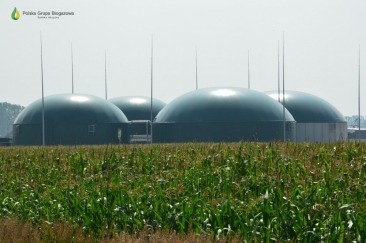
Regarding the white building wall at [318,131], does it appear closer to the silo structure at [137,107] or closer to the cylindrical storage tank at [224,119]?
the cylindrical storage tank at [224,119]

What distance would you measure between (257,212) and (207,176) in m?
6.52

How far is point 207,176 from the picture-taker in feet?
74.1

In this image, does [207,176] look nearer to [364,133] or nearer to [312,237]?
[312,237]

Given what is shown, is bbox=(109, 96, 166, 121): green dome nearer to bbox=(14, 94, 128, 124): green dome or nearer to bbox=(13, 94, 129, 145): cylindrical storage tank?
bbox=(14, 94, 128, 124): green dome

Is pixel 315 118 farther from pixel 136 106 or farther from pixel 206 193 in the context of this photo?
pixel 206 193

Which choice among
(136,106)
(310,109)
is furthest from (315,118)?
(136,106)

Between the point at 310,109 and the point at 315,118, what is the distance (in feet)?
5.70

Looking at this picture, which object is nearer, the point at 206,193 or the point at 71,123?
the point at 206,193

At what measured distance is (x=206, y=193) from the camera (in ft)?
65.7

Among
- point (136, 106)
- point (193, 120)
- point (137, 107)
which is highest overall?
point (136, 106)

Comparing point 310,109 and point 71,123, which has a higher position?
point 310,109

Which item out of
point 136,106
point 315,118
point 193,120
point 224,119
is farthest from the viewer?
point 136,106

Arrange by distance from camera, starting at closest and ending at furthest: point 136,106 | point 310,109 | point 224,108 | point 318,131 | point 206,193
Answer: point 206,193 < point 224,108 < point 318,131 < point 310,109 < point 136,106

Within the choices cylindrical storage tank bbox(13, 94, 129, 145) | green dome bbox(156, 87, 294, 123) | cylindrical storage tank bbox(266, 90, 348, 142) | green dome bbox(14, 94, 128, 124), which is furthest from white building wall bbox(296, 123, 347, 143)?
green dome bbox(14, 94, 128, 124)
